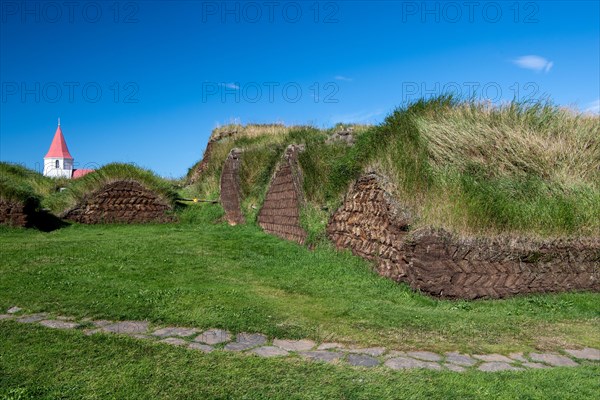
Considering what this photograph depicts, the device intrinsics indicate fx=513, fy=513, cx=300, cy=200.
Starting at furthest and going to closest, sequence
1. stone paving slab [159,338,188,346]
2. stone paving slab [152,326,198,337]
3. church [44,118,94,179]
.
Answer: church [44,118,94,179]
stone paving slab [152,326,198,337]
stone paving slab [159,338,188,346]

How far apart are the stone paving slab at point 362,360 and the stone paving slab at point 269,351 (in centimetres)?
63

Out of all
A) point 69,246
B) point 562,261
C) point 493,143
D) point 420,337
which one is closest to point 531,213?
point 562,261

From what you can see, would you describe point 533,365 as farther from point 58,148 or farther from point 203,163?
point 58,148

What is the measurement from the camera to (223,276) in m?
8.55

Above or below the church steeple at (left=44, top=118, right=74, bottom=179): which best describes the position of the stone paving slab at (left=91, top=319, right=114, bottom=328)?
below

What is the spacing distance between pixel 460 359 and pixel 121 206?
15.0m

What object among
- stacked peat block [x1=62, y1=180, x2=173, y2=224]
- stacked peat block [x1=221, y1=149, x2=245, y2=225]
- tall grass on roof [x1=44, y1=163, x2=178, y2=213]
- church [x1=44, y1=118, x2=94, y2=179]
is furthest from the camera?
church [x1=44, y1=118, x2=94, y2=179]

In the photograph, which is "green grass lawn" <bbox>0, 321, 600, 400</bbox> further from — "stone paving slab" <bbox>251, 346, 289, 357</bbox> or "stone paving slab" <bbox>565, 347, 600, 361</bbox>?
"stone paving slab" <bbox>565, 347, 600, 361</bbox>

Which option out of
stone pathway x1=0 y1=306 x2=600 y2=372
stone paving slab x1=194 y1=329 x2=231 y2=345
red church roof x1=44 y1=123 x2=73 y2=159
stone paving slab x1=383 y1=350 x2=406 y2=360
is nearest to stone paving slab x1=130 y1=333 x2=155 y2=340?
stone pathway x1=0 y1=306 x2=600 y2=372

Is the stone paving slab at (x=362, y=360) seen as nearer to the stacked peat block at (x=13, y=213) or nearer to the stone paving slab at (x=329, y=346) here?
the stone paving slab at (x=329, y=346)

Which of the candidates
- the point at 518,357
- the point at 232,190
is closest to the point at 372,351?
the point at 518,357

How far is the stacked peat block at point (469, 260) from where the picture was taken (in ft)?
25.7

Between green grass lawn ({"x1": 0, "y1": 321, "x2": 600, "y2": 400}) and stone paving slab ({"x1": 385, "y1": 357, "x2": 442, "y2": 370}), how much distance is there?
208mm

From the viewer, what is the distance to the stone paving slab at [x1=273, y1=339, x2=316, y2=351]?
202 inches
